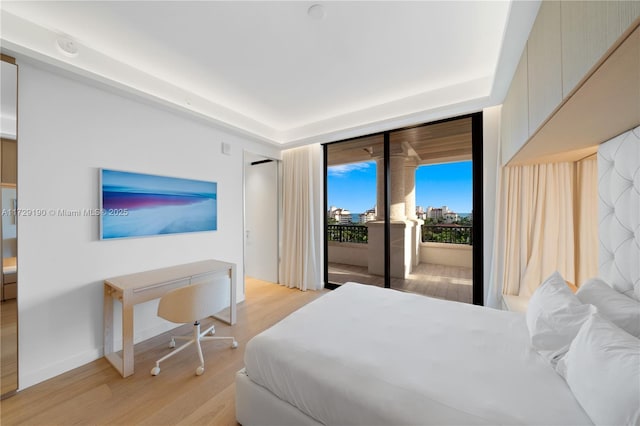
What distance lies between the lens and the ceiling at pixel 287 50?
1765 mm

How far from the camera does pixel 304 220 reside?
4.10m

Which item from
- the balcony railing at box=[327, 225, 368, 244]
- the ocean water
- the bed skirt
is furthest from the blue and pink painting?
the balcony railing at box=[327, 225, 368, 244]

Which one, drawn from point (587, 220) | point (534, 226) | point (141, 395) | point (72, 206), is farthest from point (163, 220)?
point (587, 220)

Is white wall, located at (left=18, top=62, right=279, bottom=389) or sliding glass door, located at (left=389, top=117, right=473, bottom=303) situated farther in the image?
sliding glass door, located at (left=389, top=117, right=473, bottom=303)

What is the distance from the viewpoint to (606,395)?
0.79 meters

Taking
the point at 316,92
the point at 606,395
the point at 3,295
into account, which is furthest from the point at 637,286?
the point at 3,295

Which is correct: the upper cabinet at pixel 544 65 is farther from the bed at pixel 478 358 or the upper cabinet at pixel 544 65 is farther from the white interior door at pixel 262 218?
the white interior door at pixel 262 218

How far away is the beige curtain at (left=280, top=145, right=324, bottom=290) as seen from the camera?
Answer: 4066mm

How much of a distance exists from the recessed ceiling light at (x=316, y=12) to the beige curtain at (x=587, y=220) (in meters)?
2.51

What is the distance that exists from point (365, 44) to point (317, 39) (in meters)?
0.43

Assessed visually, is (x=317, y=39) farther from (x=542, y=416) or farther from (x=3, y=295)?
(x=3, y=295)

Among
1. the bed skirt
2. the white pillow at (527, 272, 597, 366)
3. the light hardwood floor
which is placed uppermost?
the white pillow at (527, 272, 597, 366)

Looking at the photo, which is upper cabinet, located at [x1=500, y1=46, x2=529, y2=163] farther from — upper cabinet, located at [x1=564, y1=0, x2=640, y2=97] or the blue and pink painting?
the blue and pink painting

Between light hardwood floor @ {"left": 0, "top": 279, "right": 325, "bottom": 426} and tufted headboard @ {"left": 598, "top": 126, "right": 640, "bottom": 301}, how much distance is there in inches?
102
